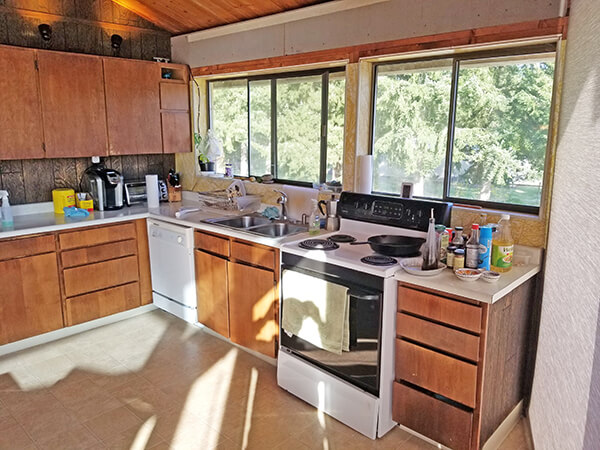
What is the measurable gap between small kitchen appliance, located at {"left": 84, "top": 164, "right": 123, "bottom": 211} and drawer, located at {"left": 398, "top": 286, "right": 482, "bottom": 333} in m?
2.73

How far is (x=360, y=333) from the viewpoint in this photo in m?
2.39

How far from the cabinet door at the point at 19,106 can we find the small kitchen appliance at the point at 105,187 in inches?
20.1

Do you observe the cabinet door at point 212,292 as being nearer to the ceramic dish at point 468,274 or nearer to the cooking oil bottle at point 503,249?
the ceramic dish at point 468,274

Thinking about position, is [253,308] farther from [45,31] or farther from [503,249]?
[45,31]

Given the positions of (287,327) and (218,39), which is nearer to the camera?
(287,327)

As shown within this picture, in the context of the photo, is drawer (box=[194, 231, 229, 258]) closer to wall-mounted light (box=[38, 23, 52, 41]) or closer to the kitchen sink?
the kitchen sink

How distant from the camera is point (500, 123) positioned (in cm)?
269

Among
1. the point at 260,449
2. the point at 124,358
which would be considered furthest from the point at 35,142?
the point at 260,449

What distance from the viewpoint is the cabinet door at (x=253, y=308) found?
3.00 metres

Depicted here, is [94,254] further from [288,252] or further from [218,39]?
[218,39]

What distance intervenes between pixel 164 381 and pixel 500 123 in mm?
2568

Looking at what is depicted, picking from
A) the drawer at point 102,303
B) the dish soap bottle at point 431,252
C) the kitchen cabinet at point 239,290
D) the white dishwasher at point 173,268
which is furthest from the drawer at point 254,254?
the drawer at point 102,303

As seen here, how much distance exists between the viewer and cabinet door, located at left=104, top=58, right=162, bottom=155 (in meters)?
3.89

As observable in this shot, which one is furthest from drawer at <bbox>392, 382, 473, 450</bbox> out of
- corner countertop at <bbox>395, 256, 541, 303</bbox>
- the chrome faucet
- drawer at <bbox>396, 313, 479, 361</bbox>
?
the chrome faucet
